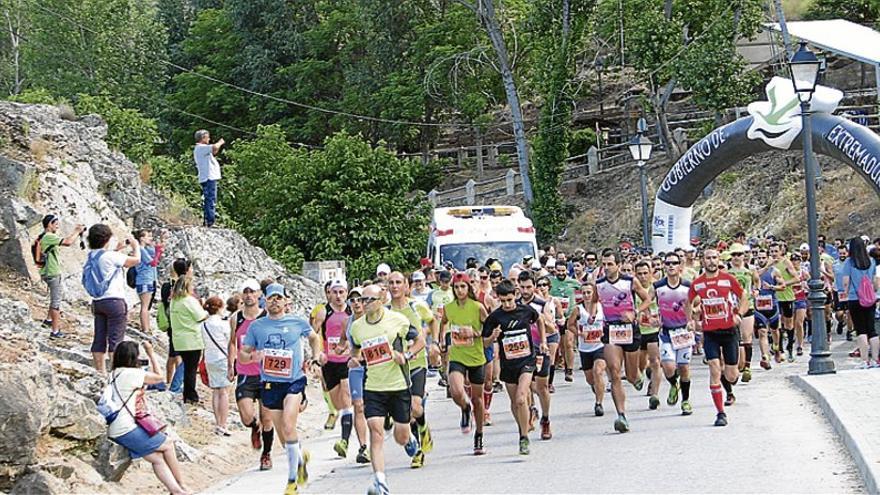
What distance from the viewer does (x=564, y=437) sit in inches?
597

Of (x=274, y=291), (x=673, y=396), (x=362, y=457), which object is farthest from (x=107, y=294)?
(x=673, y=396)

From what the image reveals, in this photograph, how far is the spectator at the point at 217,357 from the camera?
16.1 metres

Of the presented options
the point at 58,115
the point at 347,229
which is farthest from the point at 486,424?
the point at 347,229

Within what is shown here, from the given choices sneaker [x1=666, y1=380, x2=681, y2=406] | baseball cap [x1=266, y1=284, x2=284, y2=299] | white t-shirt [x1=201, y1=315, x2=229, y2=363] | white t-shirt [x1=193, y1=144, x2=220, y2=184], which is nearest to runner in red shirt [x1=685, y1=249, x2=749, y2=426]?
sneaker [x1=666, y1=380, x2=681, y2=406]

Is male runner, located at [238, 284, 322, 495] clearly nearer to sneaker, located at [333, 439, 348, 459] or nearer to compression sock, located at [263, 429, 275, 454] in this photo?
compression sock, located at [263, 429, 275, 454]

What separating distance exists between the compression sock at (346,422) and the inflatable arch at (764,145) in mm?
13580

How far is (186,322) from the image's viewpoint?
16453mm

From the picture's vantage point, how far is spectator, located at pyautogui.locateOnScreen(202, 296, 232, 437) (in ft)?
53.0

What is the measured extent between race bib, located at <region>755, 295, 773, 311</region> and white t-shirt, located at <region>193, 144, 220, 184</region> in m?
9.80

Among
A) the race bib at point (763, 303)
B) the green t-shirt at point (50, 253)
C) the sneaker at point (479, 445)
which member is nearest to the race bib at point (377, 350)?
the sneaker at point (479, 445)

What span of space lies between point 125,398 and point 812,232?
11.8m

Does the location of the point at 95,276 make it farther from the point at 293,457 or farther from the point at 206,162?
the point at 206,162

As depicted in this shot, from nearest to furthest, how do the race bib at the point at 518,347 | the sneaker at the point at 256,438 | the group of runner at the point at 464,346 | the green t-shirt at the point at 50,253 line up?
the group of runner at the point at 464,346 < the race bib at the point at 518,347 < the sneaker at the point at 256,438 < the green t-shirt at the point at 50,253

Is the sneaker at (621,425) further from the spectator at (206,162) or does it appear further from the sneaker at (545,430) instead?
the spectator at (206,162)
